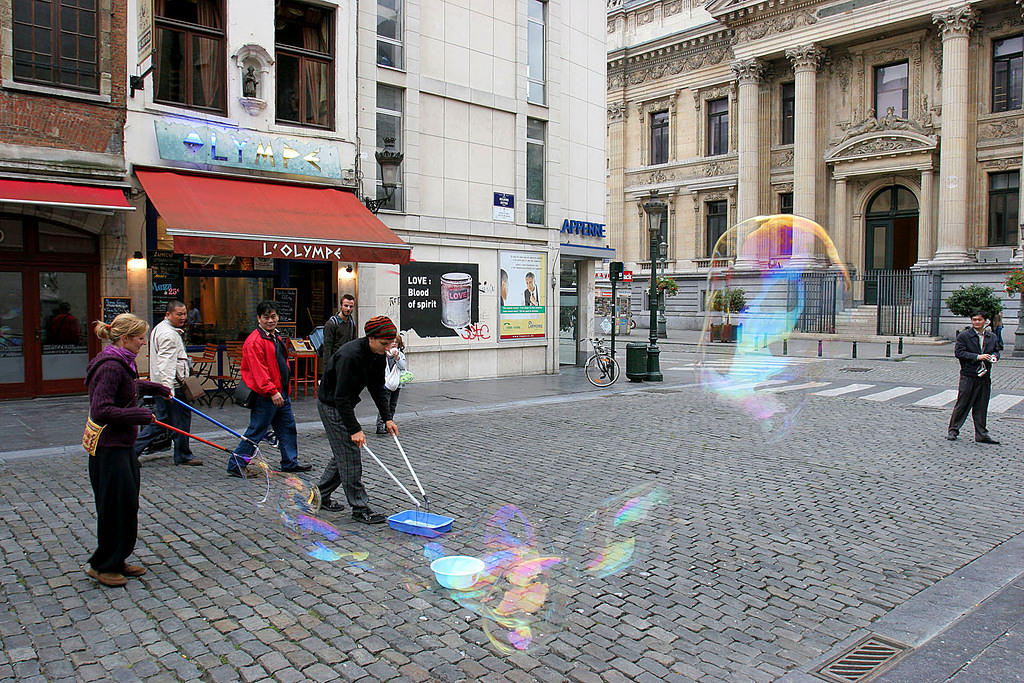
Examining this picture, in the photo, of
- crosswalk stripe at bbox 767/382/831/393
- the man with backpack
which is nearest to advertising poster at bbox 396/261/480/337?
the man with backpack

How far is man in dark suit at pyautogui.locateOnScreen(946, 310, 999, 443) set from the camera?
10.2 meters

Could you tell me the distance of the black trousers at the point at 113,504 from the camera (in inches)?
189

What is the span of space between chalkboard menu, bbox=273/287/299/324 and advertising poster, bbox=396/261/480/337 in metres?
2.25

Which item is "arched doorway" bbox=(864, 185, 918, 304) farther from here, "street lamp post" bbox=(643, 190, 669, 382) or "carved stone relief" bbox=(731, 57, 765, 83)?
"street lamp post" bbox=(643, 190, 669, 382)

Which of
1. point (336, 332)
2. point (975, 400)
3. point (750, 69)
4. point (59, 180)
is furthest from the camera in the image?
point (750, 69)

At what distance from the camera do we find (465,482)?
25.3 feet

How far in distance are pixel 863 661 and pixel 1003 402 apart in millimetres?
13976

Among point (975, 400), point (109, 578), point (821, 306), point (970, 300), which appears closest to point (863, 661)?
point (109, 578)

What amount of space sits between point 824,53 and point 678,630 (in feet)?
139

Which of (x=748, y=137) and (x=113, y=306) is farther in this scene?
(x=748, y=137)

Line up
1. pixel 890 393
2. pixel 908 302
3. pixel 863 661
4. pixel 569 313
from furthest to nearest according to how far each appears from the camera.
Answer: pixel 908 302 < pixel 569 313 < pixel 890 393 < pixel 863 661

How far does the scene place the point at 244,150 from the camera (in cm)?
1374

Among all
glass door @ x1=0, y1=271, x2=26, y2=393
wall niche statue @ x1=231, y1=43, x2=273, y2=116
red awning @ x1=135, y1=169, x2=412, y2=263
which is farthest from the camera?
wall niche statue @ x1=231, y1=43, x2=273, y2=116

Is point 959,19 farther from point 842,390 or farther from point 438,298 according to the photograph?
point 438,298
